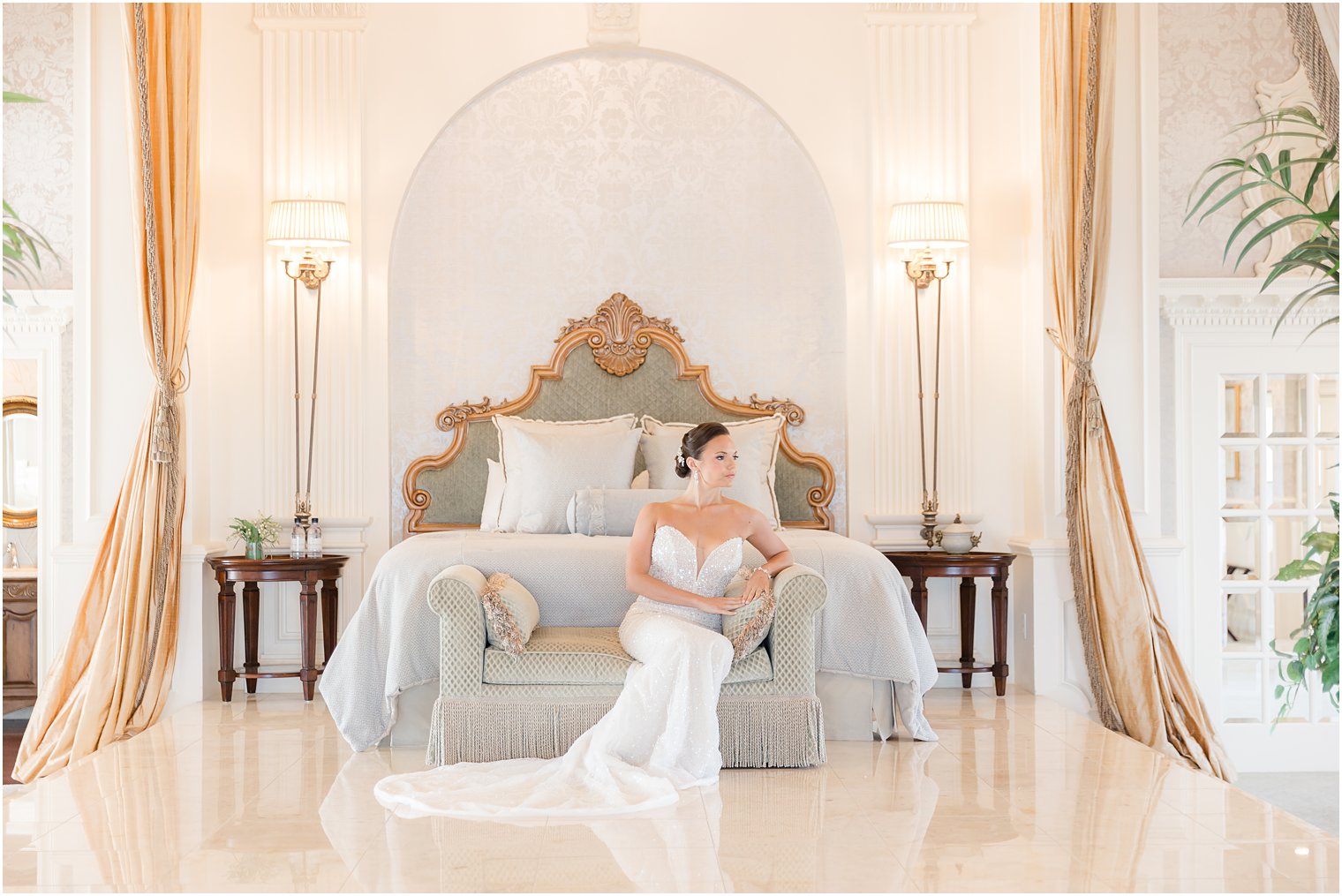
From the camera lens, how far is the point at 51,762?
4746mm

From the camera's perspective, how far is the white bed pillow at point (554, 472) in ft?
17.7

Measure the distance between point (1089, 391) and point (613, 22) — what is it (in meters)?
2.91

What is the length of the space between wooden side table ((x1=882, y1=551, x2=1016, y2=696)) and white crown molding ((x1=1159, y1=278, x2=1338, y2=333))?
56.0 inches

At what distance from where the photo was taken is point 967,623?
5.68 metres

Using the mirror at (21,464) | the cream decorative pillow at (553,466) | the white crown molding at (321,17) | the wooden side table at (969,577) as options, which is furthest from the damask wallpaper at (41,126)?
the wooden side table at (969,577)

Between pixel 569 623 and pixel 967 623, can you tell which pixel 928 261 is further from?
pixel 569 623

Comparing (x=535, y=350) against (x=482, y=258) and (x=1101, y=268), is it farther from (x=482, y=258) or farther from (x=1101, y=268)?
(x=1101, y=268)

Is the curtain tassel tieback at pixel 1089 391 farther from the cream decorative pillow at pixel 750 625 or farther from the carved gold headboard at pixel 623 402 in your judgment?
the cream decorative pillow at pixel 750 625

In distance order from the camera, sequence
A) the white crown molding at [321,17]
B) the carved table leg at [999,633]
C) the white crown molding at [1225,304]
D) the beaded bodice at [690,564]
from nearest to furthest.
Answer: the beaded bodice at [690,564]
the carved table leg at [999,633]
the white crown molding at [1225,304]
the white crown molding at [321,17]

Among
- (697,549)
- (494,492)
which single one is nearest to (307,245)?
(494,492)

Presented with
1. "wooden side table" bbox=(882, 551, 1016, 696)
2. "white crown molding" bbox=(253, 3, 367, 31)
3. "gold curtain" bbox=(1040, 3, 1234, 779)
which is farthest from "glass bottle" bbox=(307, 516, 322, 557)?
"gold curtain" bbox=(1040, 3, 1234, 779)

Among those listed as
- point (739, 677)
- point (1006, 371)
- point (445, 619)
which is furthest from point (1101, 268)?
point (445, 619)

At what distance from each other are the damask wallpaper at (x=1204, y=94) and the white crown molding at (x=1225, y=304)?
118 mm

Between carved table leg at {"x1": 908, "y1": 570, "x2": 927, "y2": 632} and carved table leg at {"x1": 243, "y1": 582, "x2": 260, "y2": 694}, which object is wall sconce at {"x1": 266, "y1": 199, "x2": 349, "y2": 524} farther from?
carved table leg at {"x1": 908, "y1": 570, "x2": 927, "y2": 632}
